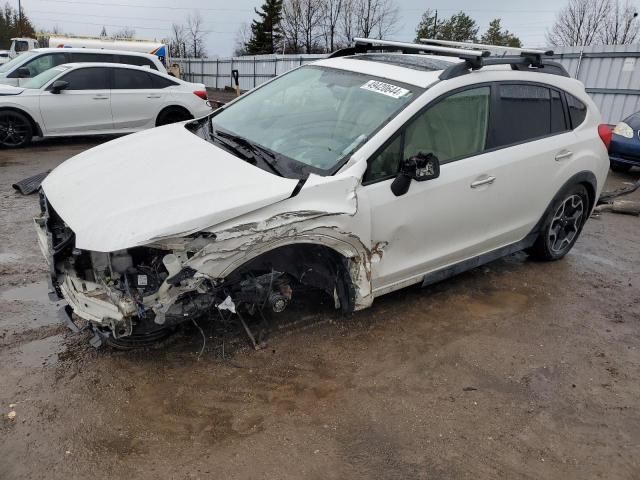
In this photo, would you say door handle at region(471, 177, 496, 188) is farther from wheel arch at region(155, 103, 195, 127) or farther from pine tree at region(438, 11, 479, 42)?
pine tree at region(438, 11, 479, 42)

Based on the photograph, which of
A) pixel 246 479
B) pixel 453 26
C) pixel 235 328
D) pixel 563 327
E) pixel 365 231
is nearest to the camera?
pixel 246 479

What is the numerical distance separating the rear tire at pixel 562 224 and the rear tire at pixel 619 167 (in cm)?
584

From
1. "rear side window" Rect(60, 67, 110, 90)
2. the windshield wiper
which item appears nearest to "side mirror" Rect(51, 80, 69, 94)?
"rear side window" Rect(60, 67, 110, 90)

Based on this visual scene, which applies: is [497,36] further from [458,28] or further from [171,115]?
[171,115]

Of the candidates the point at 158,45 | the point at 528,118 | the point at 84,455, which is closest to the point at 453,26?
the point at 158,45

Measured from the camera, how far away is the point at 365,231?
328 cm

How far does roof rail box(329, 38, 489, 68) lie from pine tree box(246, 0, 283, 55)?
4650cm

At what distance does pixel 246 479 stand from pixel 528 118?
136 inches

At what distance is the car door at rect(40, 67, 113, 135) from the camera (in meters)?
9.47

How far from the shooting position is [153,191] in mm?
2904

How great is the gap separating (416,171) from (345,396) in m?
1.44

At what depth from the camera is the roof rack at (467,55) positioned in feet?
12.1

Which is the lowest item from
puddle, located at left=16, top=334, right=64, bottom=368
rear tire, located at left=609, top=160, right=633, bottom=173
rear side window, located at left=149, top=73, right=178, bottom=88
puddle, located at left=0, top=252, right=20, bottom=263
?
rear tire, located at left=609, top=160, right=633, bottom=173

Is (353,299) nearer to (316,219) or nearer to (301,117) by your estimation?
(316,219)
